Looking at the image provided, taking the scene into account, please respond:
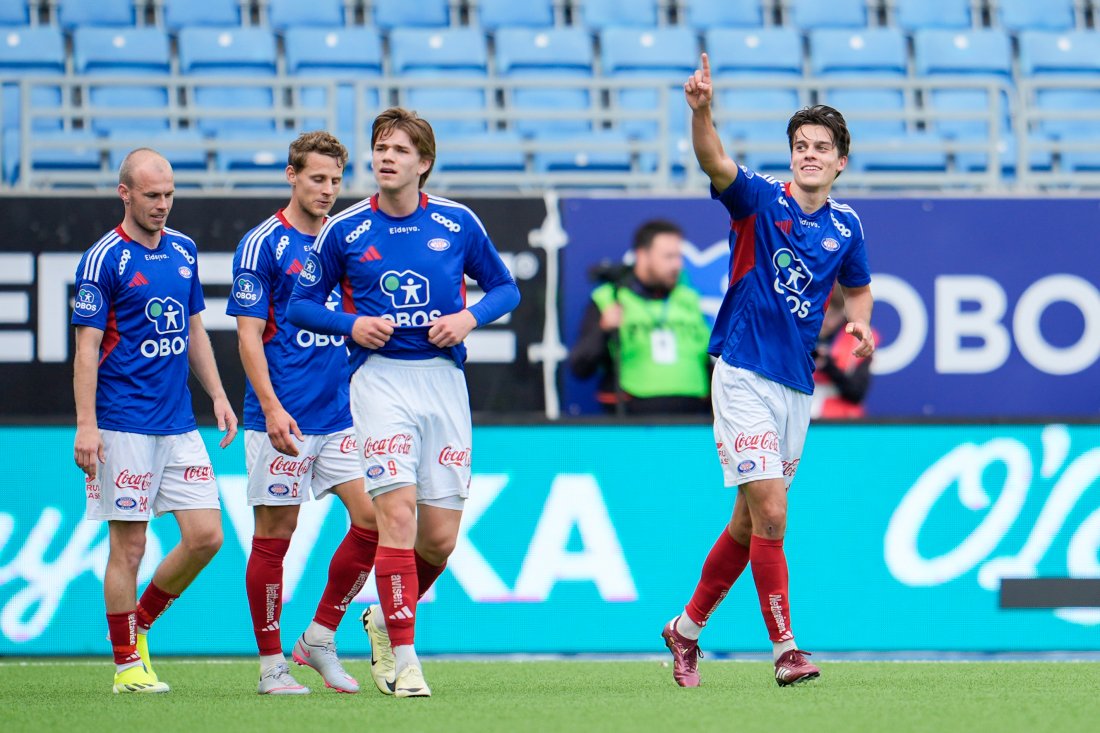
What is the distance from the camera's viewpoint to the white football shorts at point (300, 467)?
21.8ft

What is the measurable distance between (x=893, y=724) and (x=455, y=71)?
9.07 meters

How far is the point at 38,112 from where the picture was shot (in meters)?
10.6

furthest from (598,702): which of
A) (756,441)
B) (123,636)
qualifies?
(123,636)

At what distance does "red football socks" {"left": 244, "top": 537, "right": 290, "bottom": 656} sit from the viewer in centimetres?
650

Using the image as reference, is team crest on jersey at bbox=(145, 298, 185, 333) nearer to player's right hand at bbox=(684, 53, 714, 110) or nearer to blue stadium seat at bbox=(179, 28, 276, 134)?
player's right hand at bbox=(684, 53, 714, 110)

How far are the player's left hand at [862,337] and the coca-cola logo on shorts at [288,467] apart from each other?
227cm

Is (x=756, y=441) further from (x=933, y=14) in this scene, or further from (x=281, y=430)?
(x=933, y=14)

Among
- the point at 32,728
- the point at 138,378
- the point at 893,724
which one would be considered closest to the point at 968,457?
the point at 893,724

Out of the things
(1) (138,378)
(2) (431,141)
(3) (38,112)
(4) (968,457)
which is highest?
(3) (38,112)

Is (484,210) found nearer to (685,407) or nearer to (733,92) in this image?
(685,407)

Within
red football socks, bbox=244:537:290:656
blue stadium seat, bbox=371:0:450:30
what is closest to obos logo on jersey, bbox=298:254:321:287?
red football socks, bbox=244:537:290:656

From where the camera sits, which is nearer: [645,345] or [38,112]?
[645,345]

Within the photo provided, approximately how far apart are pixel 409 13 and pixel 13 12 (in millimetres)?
3314

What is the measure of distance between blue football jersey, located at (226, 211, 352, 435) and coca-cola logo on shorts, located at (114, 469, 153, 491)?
49 centimetres
